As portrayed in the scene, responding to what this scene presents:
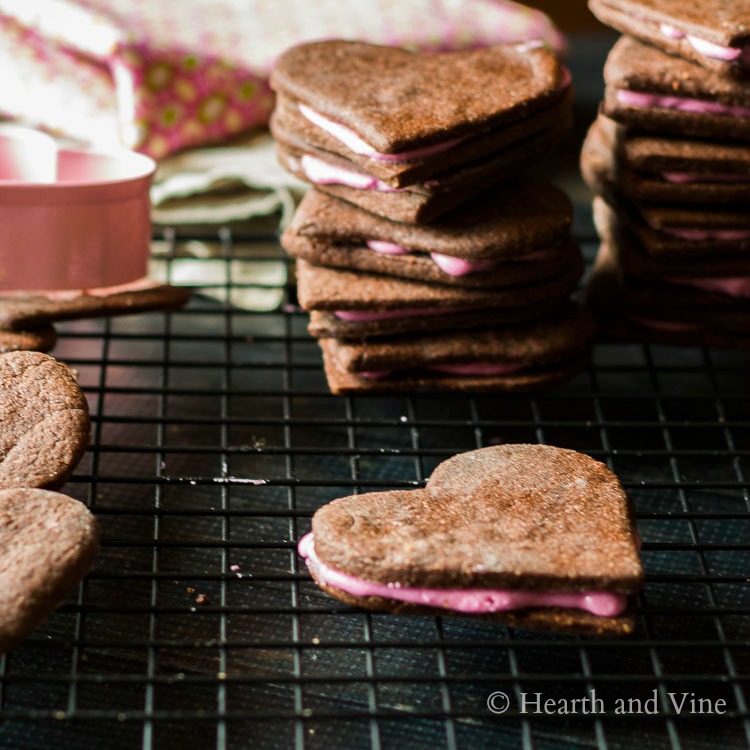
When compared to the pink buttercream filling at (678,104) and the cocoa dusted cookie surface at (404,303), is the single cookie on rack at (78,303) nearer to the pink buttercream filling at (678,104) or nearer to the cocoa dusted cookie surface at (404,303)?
the cocoa dusted cookie surface at (404,303)

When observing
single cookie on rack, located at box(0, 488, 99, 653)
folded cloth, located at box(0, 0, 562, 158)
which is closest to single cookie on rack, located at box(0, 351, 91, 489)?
single cookie on rack, located at box(0, 488, 99, 653)

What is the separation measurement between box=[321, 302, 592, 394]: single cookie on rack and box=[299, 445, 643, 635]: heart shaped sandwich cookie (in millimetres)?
356

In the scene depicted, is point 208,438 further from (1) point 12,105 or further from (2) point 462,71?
(1) point 12,105

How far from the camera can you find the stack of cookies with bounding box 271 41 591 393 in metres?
1.36

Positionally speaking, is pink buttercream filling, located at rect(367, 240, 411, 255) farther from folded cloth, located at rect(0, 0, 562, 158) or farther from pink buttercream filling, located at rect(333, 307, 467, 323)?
folded cloth, located at rect(0, 0, 562, 158)

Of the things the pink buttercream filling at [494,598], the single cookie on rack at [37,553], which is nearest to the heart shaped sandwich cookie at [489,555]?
the pink buttercream filling at [494,598]

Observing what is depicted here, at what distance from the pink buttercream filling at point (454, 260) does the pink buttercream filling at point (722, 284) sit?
0.26 m

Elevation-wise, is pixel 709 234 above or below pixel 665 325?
above

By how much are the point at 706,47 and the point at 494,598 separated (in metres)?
0.80

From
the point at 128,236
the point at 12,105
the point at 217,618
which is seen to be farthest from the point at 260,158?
the point at 217,618

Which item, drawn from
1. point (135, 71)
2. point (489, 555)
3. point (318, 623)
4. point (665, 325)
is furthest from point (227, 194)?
point (489, 555)

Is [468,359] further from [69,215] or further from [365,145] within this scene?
[69,215]

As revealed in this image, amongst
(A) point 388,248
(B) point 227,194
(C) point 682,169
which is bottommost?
(B) point 227,194

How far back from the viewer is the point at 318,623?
1.15m
